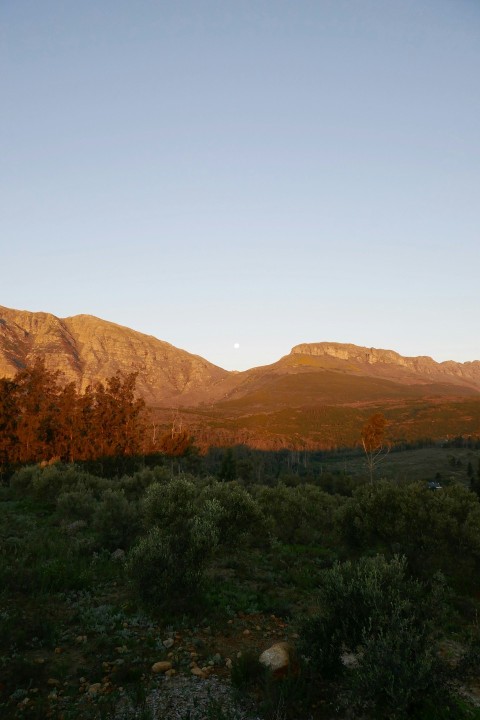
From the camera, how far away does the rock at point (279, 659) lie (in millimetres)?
8547

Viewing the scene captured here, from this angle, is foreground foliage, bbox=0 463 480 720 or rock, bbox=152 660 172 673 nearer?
foreground foliage, bbox=0 463 480 720

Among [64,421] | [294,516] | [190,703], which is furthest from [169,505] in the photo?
[64,421]

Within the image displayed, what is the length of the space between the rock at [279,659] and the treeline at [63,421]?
139ft

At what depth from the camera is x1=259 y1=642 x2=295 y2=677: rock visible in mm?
8547

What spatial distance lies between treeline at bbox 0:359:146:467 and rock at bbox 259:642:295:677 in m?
42.3

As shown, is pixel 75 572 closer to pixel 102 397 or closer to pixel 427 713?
pixel 427 713

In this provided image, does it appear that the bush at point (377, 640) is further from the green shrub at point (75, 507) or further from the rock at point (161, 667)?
the green shrub at point (75, 507)

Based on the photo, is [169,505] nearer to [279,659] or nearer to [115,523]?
[115,523]

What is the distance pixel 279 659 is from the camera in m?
8.73

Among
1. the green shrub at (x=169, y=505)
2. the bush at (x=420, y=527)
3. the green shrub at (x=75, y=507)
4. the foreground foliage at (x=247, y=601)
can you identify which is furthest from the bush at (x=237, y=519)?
the green shrub at (x=75, y=507)

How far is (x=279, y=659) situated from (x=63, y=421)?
45508 millimetres

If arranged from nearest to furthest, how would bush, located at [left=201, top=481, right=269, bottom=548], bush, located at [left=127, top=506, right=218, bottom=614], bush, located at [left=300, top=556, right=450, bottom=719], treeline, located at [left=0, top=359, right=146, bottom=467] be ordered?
bush, located at [left=300, top=556, right=450, bottom=719], bush, located at [left=127, top=506, right=218, bottom=614], bush, located at [left=201, top=481, right=269, bottom=548], treeline, located at [left=0, top=359, right=146, bottom=467]

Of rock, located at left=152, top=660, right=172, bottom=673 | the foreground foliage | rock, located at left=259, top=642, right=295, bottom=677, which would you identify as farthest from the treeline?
rock, located at left=259, top=642, right=295, bottom=677

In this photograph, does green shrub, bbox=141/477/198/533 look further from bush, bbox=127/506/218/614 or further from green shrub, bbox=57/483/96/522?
green shrub, bbox=57/483/96/522
